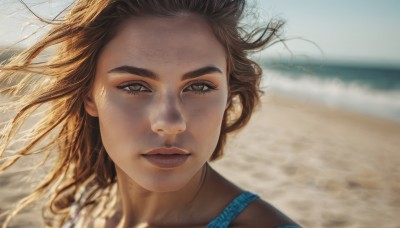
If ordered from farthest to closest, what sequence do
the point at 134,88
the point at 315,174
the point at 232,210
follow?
the point at 315,174 → the point at 232,210 → the point at 134,88

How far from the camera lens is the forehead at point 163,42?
169cm

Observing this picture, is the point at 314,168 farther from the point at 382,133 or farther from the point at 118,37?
the point at 382,133

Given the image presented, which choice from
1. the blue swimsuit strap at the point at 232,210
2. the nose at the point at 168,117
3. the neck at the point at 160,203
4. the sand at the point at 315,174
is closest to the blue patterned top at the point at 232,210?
the blue swimsuit strap at the point at 232,210

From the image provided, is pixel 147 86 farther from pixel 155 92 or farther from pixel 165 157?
pixel 165 157

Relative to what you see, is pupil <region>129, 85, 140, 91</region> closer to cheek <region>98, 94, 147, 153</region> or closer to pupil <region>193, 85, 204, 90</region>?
cheek <region>98, 94, 147, 153</region>

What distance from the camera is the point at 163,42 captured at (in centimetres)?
169

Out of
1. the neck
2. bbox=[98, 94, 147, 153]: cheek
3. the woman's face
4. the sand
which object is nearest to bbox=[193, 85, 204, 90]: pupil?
the woman's face

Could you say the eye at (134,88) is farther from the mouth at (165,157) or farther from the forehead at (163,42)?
the mouth at (165,157)

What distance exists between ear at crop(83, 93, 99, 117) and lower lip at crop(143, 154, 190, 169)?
1.54 ft

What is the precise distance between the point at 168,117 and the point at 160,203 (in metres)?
0.67

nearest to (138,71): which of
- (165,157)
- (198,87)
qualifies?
(198,87)

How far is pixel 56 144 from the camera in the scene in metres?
2.52

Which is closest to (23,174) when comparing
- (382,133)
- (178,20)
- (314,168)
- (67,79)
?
(67,79)

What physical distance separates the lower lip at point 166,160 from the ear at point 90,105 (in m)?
0.47
